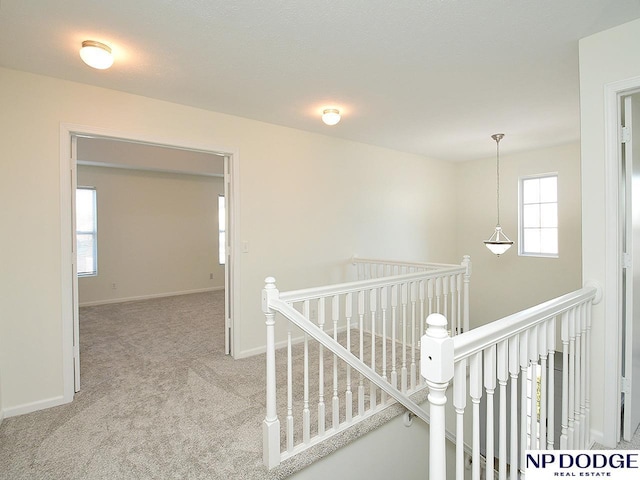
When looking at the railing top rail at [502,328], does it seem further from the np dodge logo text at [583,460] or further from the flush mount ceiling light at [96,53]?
the flush mount ceiling light at [96,53]

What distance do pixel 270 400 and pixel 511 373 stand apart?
118 cm

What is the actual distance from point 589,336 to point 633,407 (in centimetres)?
56

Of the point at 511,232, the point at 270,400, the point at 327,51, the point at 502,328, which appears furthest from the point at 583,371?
the point at 511,232

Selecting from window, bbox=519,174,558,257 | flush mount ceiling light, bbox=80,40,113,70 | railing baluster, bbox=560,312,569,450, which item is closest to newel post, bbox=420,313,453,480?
railing baluster, bbox=560,312,569,450

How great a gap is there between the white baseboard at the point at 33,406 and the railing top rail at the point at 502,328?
3.03m

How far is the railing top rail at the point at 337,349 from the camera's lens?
1.84m

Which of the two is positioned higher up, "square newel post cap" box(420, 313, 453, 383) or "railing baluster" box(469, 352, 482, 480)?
"square newel post cap" box(420, 313, 453, 383)

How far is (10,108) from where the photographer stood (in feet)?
8.00

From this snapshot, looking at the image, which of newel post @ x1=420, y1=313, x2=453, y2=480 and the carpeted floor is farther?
the carpeted floor

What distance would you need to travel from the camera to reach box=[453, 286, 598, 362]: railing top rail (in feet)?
3.49

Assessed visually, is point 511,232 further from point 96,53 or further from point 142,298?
point 142,298

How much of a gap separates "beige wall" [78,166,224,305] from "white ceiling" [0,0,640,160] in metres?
4.02

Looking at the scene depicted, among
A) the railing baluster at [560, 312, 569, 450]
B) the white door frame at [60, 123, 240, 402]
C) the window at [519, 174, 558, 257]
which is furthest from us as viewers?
the window at [519, 174, 558, 257]

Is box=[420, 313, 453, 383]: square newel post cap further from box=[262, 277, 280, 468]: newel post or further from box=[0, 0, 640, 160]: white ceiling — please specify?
box=[0, 0, 640, 160]: white ceiling
